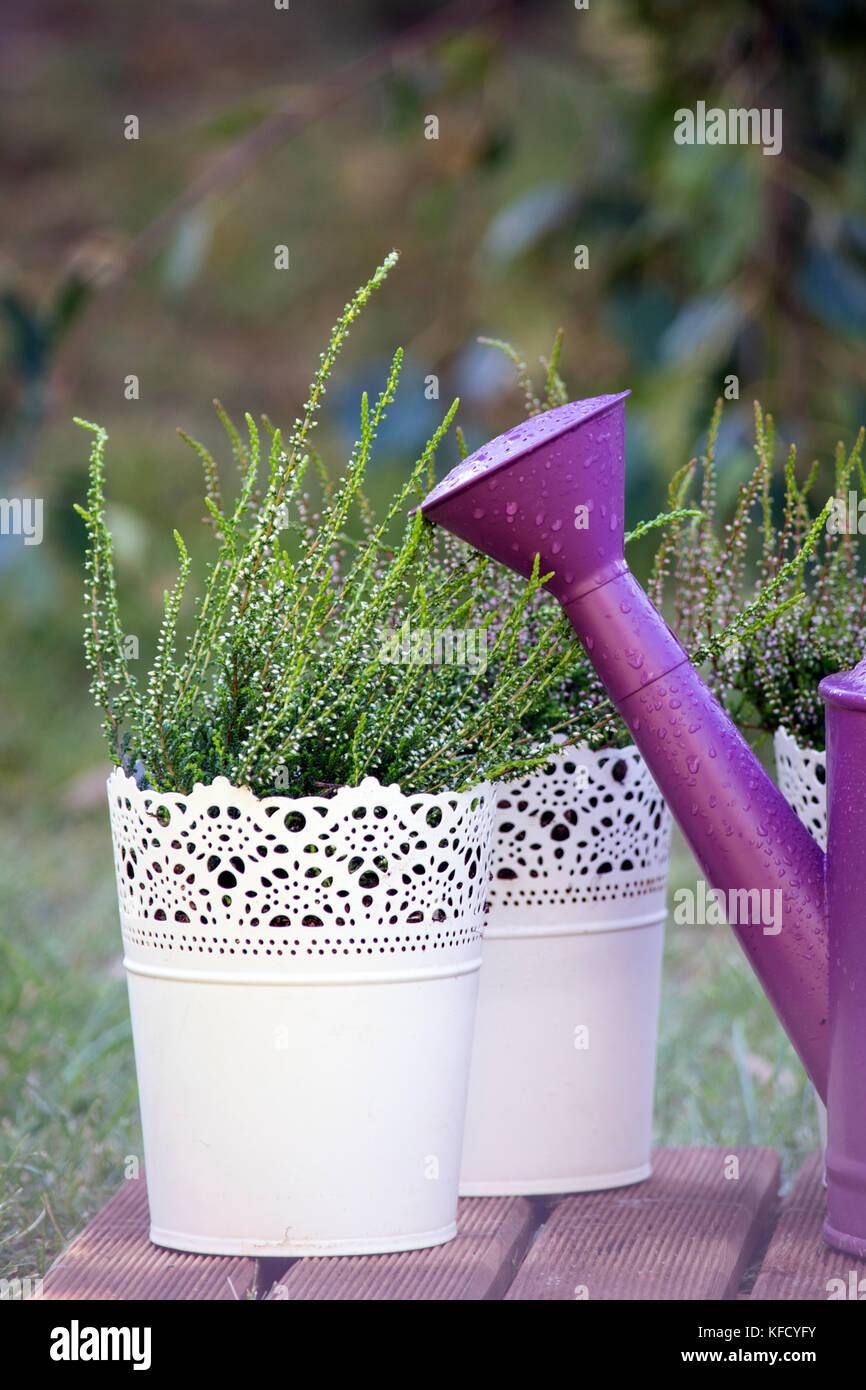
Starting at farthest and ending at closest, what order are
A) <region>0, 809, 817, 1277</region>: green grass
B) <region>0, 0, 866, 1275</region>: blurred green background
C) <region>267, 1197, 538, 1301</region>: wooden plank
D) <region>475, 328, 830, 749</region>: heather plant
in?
<region>0, 0, 866, 1275</region>: blurred green background
<region>0, 809, 817, 1277</region>: green grass
<region>475, 328, 830, 749</region>: heather plant
<region>267, 1197, 538, 1301</region>: wooden plank

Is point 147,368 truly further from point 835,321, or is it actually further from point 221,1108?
point 221,1108

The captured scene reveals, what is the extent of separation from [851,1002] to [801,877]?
91 mm

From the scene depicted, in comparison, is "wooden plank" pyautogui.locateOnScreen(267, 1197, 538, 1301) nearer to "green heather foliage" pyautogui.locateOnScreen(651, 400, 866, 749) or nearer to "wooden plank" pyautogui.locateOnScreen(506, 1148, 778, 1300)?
"wooden plank" pyautogui.locateOnScreen(506, 1148, 778, 1300)

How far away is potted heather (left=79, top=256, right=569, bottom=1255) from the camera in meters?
1.04

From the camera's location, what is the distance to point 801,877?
1.09 meters

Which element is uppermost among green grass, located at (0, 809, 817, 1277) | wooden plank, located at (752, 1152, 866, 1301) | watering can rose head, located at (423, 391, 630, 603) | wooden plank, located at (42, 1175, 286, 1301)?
watering can rose head, located at (423, 391, 630, 603)

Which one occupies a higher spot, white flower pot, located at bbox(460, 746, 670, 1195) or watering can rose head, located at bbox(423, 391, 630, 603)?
watering can rose head, located at bbox(423, 391, 630, 603)

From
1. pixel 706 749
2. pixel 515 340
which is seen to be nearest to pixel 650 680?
pixel 706 749

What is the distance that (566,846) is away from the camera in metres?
1.23

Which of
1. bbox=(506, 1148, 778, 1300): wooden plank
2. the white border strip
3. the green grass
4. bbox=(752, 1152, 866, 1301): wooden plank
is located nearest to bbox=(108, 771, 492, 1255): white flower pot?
the white border strip

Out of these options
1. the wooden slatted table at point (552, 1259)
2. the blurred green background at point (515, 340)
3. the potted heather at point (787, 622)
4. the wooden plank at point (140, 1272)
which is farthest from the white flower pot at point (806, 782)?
the blurred green background at point (515, 340)

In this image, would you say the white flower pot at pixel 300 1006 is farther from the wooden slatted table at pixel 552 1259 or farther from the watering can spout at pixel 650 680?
the watering can spout at pixel 650 680

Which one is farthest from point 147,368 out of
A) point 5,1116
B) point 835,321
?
point 5,1116

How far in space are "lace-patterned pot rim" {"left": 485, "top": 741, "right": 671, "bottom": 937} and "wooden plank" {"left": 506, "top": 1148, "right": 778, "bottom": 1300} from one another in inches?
8.5
